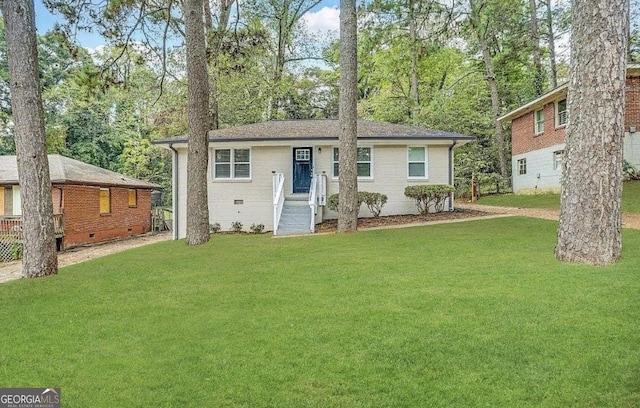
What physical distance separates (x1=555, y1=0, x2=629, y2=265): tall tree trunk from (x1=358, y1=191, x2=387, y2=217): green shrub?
311 inches

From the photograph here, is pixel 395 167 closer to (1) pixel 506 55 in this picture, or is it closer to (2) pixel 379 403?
(2) pixel 379 403

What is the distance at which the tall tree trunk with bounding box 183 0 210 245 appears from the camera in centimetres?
1071

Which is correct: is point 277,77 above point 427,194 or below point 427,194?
above

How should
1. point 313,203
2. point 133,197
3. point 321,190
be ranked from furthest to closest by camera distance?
point 133,197 → point 321,190 → point 313,203

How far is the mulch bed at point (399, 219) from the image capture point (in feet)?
42.2

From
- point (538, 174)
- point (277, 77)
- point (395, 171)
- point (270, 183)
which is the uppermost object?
point (277, 77)

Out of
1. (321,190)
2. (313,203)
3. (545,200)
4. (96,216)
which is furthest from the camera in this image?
(96,216)

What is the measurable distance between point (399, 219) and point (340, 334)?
33.2 ft

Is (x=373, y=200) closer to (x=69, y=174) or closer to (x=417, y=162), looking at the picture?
(x=417, y=162)

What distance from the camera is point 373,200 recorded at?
13.9m

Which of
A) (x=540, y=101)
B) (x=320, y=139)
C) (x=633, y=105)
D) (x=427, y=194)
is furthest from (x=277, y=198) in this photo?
(x=633, y=105)

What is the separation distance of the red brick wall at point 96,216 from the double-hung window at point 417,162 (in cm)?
1374

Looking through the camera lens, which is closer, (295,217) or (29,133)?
(29,133)

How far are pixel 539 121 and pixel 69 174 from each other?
2121cm
